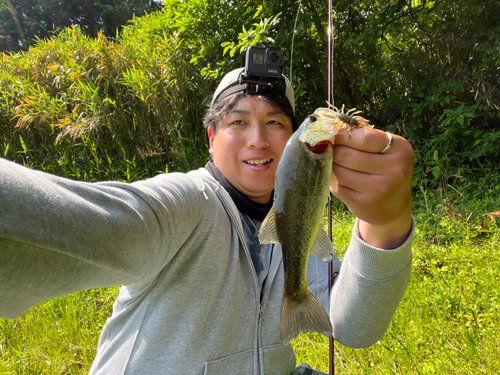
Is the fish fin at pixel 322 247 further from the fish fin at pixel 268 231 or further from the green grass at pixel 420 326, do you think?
the green grass at pixel 420 326

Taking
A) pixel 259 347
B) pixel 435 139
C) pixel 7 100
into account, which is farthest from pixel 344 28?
pixel 7 100

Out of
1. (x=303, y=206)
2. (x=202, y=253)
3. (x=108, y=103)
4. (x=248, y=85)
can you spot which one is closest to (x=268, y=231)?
(x=303, y=206)

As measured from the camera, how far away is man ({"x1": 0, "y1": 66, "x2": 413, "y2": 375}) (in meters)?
0.80

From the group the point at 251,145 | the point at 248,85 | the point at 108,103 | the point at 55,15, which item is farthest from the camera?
the point at 55,15

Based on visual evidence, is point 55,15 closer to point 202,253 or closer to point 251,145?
point 251,145

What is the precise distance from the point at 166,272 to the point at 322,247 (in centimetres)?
71

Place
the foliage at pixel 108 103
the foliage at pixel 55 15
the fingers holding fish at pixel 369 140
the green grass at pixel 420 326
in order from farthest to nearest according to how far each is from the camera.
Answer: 1. the foliage at pixel 55 15
2. the foliage at pixel 108 103
3. the green grass at pixel 420 326
4. the fingers holding fish at pixel 369 140

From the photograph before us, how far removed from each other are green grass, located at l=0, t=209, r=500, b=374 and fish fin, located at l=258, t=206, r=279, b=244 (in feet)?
5.51

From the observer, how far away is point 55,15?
22.4m

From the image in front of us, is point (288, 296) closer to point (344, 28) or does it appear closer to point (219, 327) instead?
point (219, 327)

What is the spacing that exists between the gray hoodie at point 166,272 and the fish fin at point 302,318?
18 cm

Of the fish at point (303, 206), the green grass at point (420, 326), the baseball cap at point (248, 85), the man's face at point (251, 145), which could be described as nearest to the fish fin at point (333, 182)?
the fish at point (303, 206)

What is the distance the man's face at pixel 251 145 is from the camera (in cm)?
187

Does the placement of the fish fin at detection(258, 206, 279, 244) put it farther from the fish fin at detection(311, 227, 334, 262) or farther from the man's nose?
the man's nose
